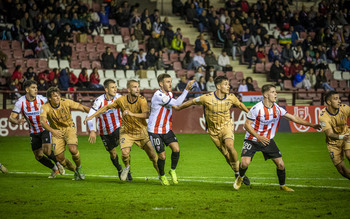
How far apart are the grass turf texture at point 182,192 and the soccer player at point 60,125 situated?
478 millimetres

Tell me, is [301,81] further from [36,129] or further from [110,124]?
[36,129]

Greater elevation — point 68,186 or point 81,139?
point 68,186

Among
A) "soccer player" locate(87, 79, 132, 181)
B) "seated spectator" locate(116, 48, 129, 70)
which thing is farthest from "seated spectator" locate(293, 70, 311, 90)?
"soccer player" locate(87, 79, 132, 181)

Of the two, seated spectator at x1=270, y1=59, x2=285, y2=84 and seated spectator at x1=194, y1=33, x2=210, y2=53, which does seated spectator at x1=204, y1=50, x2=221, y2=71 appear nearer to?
seated spectator at x1=194, y1=33, x2=210, y2=53

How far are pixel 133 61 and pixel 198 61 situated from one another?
3.34m

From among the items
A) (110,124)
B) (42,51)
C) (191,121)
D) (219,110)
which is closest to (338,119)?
(219,110)

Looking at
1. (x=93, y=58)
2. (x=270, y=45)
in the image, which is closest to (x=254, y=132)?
(x=93, y=58)

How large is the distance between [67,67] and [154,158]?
46.4 ft

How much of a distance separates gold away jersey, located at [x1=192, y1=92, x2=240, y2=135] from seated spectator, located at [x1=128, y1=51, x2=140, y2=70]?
16090 mm

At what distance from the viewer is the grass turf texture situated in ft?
27.6

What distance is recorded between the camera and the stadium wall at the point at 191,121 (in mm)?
22938

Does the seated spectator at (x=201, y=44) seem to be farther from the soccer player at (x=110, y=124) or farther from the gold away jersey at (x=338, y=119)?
the gold away jersey at (x=338, y=119)

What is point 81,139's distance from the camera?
22.3 meters

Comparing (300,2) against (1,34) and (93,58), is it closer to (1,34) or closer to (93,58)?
(93,58)
